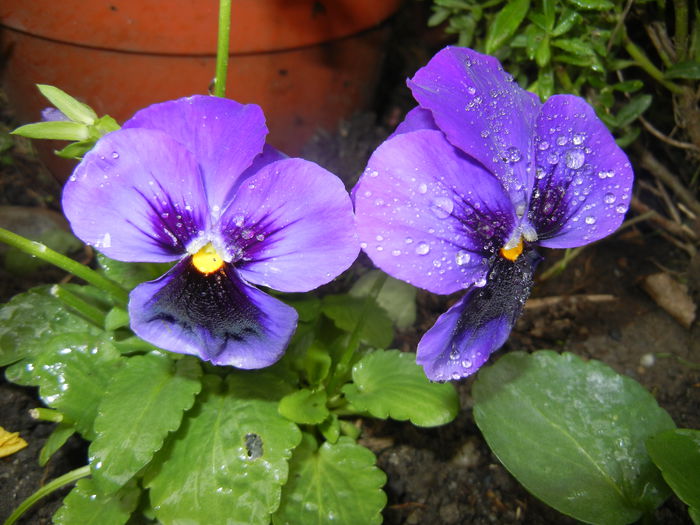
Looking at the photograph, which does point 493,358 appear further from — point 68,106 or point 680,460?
point 68,106

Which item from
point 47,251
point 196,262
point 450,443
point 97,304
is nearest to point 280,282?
point 196,262

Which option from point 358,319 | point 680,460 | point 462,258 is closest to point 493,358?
point 358,319

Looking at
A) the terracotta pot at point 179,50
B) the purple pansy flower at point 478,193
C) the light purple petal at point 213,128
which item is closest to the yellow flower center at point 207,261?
the light purple petal at point 213,128

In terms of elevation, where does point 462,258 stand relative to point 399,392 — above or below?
above

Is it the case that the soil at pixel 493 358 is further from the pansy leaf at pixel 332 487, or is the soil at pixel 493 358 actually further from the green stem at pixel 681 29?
the green stem at pixel 681 29

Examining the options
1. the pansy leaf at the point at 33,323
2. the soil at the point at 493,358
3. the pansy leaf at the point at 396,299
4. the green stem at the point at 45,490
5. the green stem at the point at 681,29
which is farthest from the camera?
the pansy leaf at the point at 396,299

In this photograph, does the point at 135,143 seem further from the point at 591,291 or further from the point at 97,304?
the point at 591,291

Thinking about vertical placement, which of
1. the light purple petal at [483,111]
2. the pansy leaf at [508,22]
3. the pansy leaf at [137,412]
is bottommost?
the pansy leaf at [137,412]
